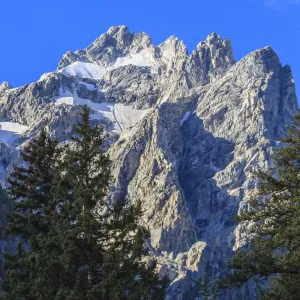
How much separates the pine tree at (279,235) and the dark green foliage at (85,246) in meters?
3.82

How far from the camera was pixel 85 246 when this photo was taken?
22.8m

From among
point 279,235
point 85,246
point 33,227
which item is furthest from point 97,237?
point 279,235

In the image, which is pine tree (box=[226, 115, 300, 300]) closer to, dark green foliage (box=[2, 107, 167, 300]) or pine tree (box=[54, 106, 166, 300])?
pine tree (box=[54, 106, 166, 300])

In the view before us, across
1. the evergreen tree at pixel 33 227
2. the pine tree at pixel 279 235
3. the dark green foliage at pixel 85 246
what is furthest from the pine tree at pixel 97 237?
the pine tree at pixel 279 235

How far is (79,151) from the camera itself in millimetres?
24594

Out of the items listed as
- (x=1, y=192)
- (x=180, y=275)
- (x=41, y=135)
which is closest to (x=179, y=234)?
(x=180, y=275)

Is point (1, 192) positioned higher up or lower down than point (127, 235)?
higher up

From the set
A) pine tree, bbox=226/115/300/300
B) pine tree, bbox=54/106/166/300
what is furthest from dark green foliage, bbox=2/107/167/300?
pine tree, bbox=226/115/300/300

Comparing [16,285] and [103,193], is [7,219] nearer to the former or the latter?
[16,285]

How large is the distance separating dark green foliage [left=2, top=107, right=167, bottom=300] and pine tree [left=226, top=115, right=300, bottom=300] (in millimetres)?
3818

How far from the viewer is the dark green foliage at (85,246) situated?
22047 mm

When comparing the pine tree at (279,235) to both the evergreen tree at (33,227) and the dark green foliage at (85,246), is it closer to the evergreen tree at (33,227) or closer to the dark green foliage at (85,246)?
the dark green foliage at (85,246)

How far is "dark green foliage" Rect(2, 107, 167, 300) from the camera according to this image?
72.3ft

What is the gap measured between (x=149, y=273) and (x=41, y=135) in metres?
9.52
